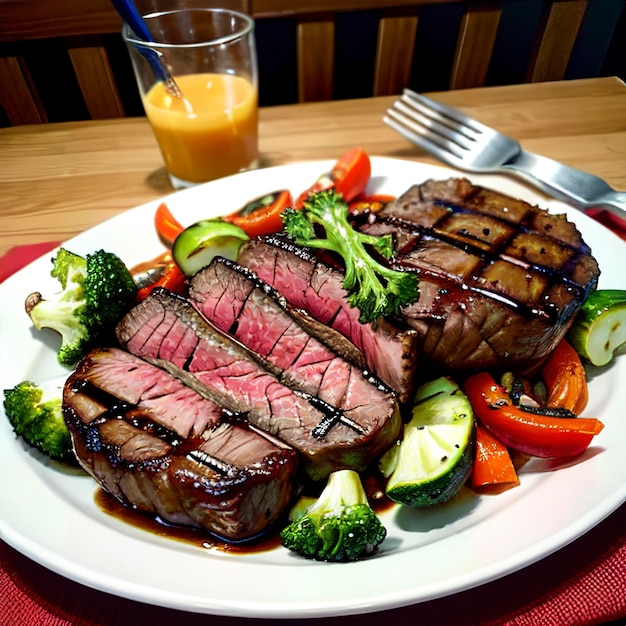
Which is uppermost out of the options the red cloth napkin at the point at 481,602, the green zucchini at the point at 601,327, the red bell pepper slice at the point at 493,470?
the green zucchini at the point at 601,327

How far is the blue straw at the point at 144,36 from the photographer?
308 cm

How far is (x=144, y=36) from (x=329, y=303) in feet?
6.78

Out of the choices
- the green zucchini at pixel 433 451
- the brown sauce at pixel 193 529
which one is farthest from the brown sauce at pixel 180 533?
the green zucchini at pixel 433 451

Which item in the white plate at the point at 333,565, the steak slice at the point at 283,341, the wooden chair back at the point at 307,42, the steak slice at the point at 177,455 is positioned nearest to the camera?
the white plate at the point at 333,565

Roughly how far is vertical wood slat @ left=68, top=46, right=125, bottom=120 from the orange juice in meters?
1.56

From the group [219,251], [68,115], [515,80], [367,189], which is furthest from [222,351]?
[515,80]

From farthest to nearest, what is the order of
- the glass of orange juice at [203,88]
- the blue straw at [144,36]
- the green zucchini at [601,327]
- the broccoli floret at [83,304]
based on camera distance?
the glass of orange juice at [203,88], the blue straw at [144,36], the broccoli floret at [83,304], the green zucchini at [601,327]

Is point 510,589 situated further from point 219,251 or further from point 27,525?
point 219,251

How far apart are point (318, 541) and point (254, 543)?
11.1 inches

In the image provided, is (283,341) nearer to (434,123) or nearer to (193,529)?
(193,529)

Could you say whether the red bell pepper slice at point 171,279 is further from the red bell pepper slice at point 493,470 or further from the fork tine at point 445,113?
the fork tine at point 445,113

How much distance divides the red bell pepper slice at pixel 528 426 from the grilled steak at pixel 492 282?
0.48 ft

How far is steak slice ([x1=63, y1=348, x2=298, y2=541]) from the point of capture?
6.01ft

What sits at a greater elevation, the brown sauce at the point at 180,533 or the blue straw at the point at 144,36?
the blue straw at the point at 144,36
